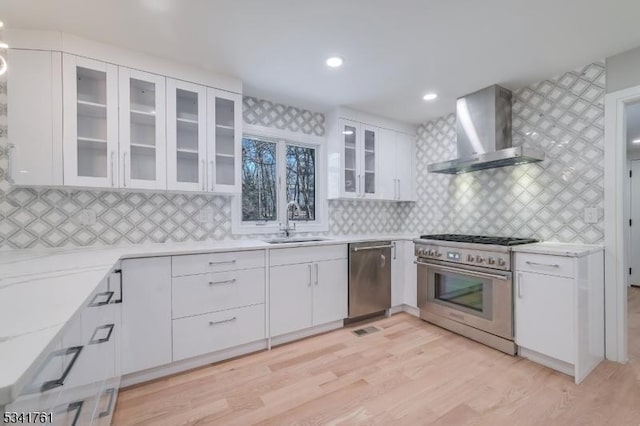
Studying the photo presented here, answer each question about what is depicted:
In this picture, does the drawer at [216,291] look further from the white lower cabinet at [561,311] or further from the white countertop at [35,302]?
the white lower cabinet at [561,311]

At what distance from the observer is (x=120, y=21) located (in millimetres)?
1821

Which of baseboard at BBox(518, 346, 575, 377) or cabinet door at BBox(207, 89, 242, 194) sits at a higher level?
cabinet door at BBox(207, 89, 242, 194)

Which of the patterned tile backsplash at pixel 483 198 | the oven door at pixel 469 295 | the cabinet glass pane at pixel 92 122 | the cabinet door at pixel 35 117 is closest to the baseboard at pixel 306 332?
the oven door at pixel 469 295

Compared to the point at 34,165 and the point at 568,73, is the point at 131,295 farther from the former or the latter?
the point at 568,73

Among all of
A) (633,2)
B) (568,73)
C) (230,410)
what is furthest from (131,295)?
(568,73)

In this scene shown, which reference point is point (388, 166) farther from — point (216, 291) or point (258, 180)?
point (216, 291)

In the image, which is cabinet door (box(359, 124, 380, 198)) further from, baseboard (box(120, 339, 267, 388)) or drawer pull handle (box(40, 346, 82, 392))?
drawer pull handle (box(40, 346, 82, 392))

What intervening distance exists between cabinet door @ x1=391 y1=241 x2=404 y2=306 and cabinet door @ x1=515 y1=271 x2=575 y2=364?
1220mm

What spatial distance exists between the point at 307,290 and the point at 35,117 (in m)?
2.41

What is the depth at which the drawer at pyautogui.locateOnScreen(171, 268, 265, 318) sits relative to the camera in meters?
2.09

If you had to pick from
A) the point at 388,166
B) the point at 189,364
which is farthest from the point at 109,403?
the point at 388,166

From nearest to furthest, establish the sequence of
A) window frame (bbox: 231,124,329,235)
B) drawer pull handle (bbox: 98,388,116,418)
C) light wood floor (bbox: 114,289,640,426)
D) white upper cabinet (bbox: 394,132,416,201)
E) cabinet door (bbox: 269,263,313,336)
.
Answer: drawer pull handle (bbox: 98,388,116,418) < light wood floor (bbox: 114,289,640,426) < cabinet door (bbox: 269,263,313,336) < window frame (bbox: 231,124,329,235) < white upper cabinet (bbox: 394,132,416,201)

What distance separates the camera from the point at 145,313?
196cm

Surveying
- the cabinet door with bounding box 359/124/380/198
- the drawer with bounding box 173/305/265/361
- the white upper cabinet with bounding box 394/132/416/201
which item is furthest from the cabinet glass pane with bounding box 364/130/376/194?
the drawer with bounding box 173/305/265/361
